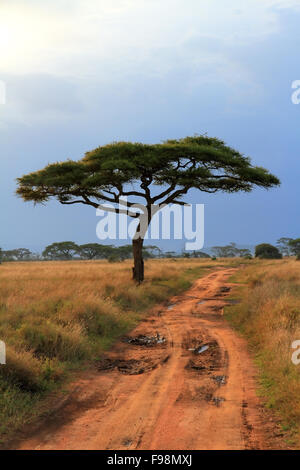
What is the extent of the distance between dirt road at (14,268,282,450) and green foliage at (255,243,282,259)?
52371 mm

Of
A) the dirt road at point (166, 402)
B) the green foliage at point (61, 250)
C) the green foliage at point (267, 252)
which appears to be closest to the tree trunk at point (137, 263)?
the dirt road at point (166, 402)

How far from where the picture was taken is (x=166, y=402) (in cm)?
643

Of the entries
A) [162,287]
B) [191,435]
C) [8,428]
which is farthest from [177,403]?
[162,287]

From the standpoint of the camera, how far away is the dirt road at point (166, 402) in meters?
5.14

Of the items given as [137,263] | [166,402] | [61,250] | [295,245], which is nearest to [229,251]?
[295,245]

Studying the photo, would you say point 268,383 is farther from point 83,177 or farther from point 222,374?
point 83,177

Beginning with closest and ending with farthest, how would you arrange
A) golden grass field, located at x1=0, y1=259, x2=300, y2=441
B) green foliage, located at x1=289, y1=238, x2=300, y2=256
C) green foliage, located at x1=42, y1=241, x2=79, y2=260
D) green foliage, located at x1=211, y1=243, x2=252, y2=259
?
golden grass field, located at x1=0, y1=259, x2=300, y2=441, green foliage, located at x1=289, y1=238, x2=300, y2=256, green foliage, located at x1=42, y1=241, x2=79, y2=260, green foliage, located at x1=211, y1=243, x2=252, y2=259

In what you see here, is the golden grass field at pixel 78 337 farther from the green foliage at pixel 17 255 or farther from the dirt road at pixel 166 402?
the green foliage at pixel 17 255

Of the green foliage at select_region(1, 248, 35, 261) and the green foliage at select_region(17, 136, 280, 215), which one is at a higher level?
the green foliage at select_region(17, 136, 280, 215)

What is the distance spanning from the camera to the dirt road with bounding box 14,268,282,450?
5.14 meters

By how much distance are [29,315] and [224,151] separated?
16.6 m

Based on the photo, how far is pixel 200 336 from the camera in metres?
11.3

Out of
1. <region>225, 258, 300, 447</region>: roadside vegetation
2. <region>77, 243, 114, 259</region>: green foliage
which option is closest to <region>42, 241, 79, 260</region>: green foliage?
<region>77, 243, 114, 259</region>: green foliage

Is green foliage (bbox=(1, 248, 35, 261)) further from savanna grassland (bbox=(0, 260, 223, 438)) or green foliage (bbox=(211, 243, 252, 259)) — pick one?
savanna grassland (bbox=(0, 260, 223, 438))
